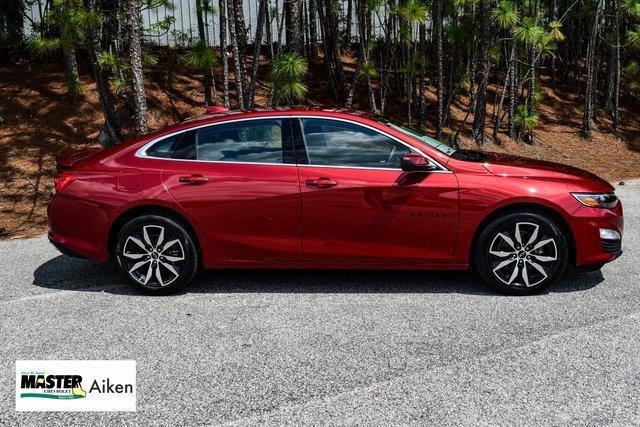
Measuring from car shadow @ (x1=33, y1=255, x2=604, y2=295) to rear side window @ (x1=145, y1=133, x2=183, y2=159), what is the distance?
112 cm

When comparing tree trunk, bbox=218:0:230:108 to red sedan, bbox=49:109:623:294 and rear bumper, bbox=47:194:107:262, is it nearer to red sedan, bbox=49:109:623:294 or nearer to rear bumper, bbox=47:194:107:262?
red sedan, bbox=49:109:623:294

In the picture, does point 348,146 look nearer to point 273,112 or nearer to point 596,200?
point 273,112

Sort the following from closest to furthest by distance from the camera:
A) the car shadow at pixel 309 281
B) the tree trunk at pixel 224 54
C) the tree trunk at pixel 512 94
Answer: the car shadow at pixel 309 281 → the tree trunk at pixel 224 54 → the tree trunk at pixel 512 94

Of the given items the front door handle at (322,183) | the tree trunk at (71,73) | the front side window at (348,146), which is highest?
the tree trunk at (71,73)

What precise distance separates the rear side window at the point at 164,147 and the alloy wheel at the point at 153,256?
0.60 meters

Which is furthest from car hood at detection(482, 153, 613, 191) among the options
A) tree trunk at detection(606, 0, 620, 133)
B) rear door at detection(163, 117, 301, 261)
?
tree trunk at detection(606, 0, 620, 133)

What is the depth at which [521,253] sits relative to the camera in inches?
177

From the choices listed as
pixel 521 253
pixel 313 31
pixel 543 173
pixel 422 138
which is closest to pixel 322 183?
pixel 422 138

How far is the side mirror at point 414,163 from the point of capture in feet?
14.4

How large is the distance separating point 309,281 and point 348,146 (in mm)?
1237

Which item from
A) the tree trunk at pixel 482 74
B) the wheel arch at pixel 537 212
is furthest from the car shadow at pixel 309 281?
the tree trunk at pixel 482 74

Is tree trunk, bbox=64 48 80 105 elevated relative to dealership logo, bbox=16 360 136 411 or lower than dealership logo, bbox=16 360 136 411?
elevated

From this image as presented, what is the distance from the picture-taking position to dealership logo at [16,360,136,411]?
9.84 feet

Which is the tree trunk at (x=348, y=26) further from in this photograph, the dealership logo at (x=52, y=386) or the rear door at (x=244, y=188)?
the dealership logo at (x=52, y=386)
